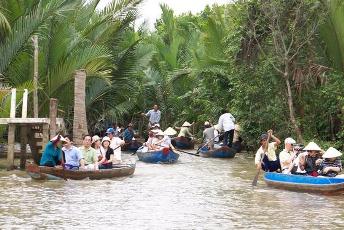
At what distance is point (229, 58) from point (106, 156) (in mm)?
7903

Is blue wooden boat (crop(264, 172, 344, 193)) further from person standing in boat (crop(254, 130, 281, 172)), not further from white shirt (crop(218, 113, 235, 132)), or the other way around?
white shirt (crop(218, 113, 235, 132))

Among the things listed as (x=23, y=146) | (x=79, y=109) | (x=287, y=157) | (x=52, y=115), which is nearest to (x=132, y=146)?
(x=79, y=109)

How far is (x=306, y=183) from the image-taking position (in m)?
14.7

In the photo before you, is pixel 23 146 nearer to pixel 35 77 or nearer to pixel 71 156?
pixel 35 77

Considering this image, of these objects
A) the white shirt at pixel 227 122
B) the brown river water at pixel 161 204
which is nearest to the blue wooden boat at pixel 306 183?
the brown river water at pixel 161 204

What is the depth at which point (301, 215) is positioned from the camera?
1238 cm

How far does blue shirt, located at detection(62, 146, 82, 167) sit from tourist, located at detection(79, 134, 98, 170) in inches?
7.6

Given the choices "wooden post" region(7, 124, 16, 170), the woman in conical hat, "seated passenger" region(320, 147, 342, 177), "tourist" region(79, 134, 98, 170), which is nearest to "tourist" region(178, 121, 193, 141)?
"wooden post" region(7, 124, 16, 170)

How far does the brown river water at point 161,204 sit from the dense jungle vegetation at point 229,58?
13.2 feet

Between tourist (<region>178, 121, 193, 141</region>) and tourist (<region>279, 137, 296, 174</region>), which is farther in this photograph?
tourist (<region>178, 121, 193, 141</region>)

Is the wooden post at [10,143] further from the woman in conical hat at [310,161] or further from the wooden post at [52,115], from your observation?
the woman in conical hat at [310,161]

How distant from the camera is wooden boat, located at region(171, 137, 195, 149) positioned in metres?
27.0

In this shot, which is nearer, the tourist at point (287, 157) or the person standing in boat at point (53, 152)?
the tourist at point (287, 157)

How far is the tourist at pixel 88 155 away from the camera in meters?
16.5
